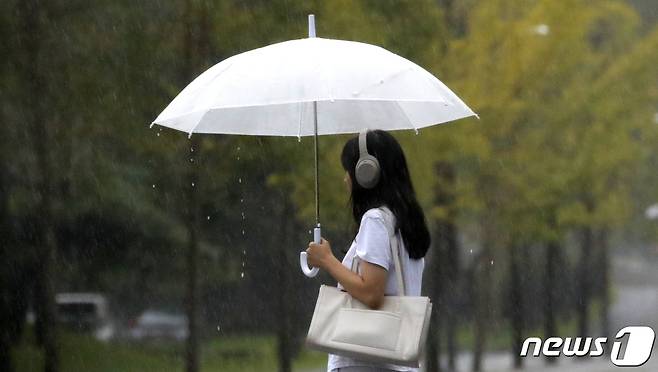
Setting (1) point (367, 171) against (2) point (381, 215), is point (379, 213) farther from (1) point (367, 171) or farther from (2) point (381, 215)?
(1) point (367, 171)

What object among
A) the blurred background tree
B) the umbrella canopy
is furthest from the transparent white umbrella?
the blurred background tree

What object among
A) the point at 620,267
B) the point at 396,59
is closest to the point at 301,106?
the point at 396,59

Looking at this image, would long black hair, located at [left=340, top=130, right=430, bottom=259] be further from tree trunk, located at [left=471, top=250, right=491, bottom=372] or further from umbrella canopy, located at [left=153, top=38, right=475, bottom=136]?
tree trunk, located at [left=471, top=250, right=491, bottom=372]

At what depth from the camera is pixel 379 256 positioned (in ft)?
12.6

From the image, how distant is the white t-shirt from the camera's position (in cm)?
384

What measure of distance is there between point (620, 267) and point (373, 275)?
886 cm

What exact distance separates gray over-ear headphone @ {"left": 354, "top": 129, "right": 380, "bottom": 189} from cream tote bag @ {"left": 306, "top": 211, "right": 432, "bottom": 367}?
0.38 ft

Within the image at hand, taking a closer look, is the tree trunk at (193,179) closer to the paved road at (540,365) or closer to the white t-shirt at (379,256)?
the paved road at (540,365)

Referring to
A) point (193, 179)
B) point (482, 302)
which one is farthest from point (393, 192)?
point (482, 302)

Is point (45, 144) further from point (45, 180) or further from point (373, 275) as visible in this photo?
point (373, 275)

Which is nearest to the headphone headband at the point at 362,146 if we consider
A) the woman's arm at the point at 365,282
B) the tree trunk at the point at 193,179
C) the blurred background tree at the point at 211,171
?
the woman's arm at the point at 365,282

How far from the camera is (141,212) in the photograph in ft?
38.4

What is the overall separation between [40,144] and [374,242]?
8387 mm

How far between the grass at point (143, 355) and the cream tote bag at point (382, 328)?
7.88m
